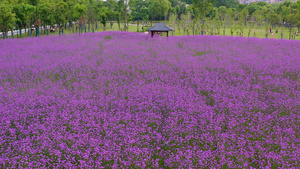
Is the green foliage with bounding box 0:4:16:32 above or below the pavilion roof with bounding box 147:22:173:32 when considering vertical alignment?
above

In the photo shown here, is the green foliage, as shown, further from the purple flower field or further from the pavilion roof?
the purple flower field

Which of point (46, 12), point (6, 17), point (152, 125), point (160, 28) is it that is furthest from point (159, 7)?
point (152, 125)

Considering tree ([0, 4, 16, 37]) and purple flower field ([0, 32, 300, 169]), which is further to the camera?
tree ([0, 4, 16, 37])

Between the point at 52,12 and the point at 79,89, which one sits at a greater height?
the point at 52,12

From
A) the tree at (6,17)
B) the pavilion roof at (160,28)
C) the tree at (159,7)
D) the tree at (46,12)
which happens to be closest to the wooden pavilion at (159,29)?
the pavilion roof at (160,28)

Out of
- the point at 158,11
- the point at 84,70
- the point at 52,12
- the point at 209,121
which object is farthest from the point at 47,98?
the point at 158,11

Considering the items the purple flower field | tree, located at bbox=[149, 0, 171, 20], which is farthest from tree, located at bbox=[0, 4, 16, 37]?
tree, located at bbox=[149, 0, 171, 20]

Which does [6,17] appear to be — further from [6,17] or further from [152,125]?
[152,125]

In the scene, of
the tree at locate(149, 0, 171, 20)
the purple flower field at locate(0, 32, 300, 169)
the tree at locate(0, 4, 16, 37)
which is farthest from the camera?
the tree at locate(149, 0, 171, 20)

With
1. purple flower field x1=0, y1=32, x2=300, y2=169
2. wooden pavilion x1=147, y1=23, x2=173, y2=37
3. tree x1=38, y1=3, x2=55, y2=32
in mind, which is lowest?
purple flower field x1=0, y1=32, x2=300, y2=169

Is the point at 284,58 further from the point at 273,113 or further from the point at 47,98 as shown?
the point at 47,98

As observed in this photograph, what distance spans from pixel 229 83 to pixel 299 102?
220 centimetres

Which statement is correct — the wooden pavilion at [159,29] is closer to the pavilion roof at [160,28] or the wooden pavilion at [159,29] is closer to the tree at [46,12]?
the pavilion roof at [160,28]

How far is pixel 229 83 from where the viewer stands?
24.0ft
